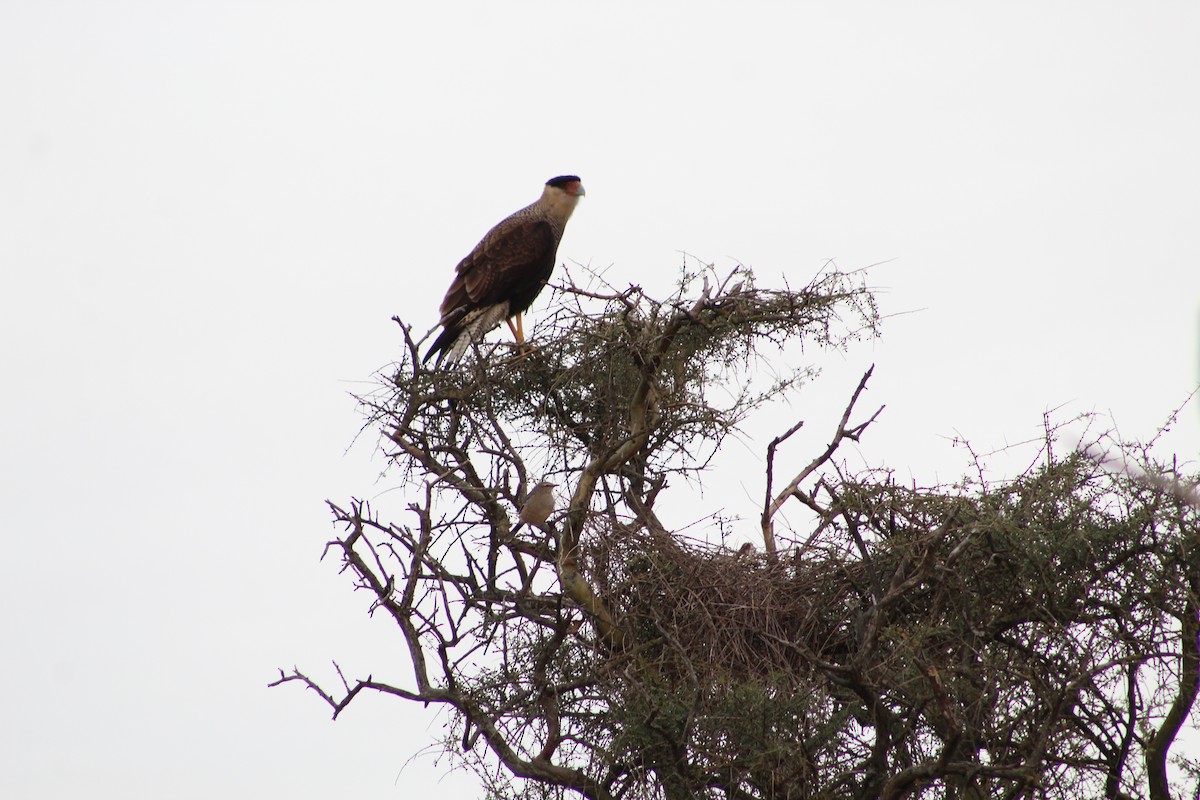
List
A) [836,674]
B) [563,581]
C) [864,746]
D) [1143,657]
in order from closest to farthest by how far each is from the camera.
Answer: [836,674], [1143,657], [864,746], [563,581]

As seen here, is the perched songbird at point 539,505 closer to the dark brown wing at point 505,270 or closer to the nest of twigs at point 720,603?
the nest of twigs at point 720,603

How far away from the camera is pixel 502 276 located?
9727 mm

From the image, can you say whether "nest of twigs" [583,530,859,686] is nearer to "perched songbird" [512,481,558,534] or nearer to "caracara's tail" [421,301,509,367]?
"perched songbird" [512,481,558,534]

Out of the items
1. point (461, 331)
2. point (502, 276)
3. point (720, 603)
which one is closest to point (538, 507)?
point (720, 603)

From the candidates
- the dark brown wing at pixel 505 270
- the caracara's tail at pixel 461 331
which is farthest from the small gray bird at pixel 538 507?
the dark brown wing at pixel 505 270

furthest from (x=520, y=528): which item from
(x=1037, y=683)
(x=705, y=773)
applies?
(x=1037, y=683)

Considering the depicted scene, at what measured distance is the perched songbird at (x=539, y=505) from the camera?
23.3 feet

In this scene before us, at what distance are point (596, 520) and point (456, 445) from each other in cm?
83

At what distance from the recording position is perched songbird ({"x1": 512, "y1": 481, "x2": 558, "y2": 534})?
711cm

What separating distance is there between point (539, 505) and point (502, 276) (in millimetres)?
2974

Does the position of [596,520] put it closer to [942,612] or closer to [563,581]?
[563,581]

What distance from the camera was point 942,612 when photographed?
22.6 ft

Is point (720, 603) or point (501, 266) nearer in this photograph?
point (720, 603)

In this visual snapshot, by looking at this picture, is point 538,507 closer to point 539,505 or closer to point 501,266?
point 539,505
